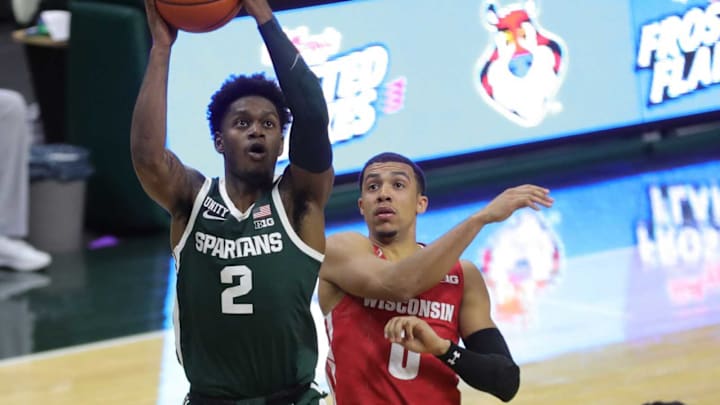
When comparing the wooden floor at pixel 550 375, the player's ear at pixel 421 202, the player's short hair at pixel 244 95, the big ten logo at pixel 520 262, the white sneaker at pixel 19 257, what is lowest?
the wooden floor at pixel 550 375

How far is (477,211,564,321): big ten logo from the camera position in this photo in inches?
309

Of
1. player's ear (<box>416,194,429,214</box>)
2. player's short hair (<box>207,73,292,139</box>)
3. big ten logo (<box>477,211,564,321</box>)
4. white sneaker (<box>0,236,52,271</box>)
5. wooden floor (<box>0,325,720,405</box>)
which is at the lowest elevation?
wooden floor (<box>0,325,720,405</box>)

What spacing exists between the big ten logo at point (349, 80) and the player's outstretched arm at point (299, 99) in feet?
19.3

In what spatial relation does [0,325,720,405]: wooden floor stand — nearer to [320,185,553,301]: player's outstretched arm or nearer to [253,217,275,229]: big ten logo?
[320,185,553,301]: player's outstretched arm

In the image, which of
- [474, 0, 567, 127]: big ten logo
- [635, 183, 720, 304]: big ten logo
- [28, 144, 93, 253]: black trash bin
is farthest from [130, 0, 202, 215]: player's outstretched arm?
[474, 0, 567, 127]: big ten logo

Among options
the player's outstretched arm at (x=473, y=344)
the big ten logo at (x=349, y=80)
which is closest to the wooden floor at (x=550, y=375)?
the player's outstretched arm at (x=473, y=344)

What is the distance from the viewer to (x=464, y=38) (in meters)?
10.7

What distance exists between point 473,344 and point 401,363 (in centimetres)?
24

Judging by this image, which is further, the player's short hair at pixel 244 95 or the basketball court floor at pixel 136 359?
the basketball court floor at pixel 136 359

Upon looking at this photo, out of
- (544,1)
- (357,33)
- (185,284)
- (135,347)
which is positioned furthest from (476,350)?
(544,1)

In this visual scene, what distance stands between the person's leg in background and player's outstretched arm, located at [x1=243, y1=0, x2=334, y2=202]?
549 centimetres

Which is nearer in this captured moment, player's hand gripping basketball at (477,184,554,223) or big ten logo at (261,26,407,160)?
player's hand gripping basketball at (477,184,554,223)

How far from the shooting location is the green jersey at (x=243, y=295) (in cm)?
392

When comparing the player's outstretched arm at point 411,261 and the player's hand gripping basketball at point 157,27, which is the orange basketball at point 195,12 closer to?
the player's hand gripping basketball at point 157,27
